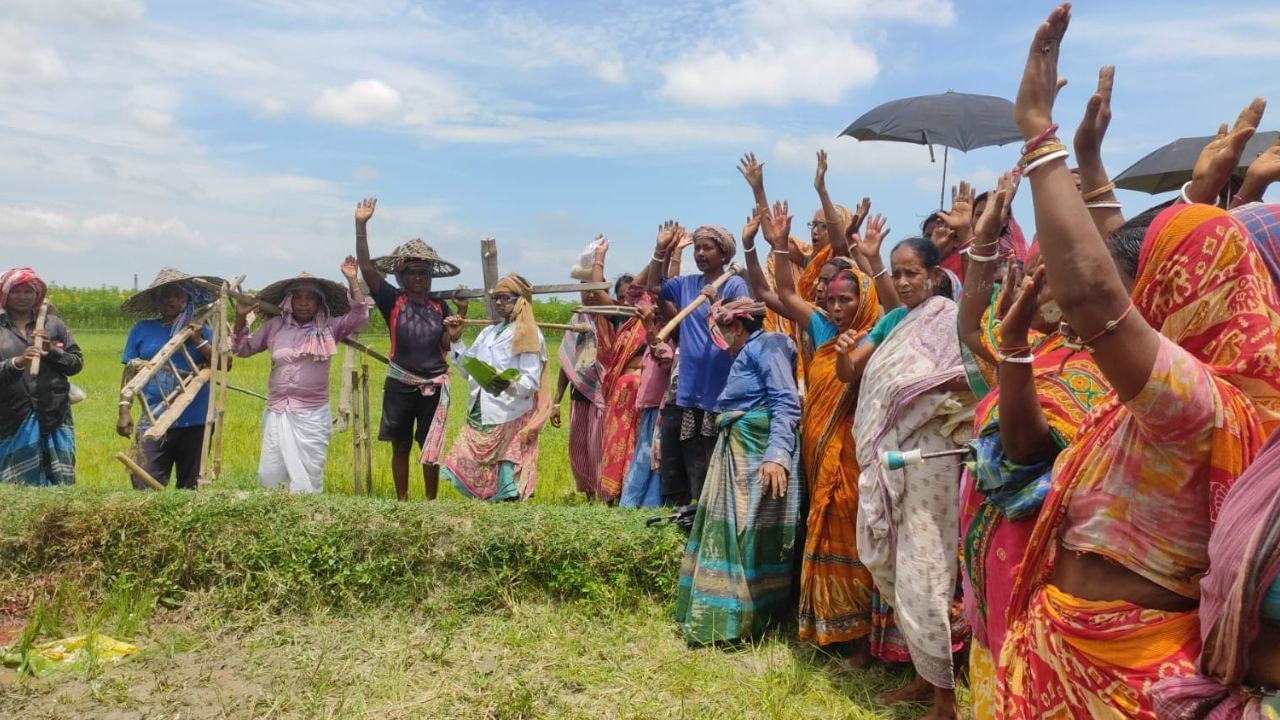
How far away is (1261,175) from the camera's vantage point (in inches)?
116

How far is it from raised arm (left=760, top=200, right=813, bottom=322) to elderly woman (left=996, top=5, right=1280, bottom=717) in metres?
3.06

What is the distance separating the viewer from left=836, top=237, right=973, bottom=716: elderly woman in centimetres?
419

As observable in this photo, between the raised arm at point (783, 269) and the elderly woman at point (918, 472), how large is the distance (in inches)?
32.8

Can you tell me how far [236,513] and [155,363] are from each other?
2.01 metres

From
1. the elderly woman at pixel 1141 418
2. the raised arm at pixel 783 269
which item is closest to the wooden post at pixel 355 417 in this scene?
the raised arm at pixel 783 269

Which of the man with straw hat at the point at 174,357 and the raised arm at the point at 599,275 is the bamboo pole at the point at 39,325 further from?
the raised arm at the point at 599,275

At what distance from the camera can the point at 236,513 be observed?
598 cm

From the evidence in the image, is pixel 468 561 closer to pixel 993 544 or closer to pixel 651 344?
pixel 651 344

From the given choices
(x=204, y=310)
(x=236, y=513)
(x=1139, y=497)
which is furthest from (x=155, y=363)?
(x=1139, y=497)

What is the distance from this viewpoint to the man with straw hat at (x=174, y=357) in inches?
308

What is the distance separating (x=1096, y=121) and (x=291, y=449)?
6662mm

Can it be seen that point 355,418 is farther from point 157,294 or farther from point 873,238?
point 873,238

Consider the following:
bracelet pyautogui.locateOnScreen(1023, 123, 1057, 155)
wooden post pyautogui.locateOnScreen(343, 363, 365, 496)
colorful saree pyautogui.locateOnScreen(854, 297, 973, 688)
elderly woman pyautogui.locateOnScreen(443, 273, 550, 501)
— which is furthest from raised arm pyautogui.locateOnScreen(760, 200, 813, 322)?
wooden post pyautogui.locateOnScreen(343, 363, 365, 496)

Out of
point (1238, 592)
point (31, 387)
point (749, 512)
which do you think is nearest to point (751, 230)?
point (749, 512)
